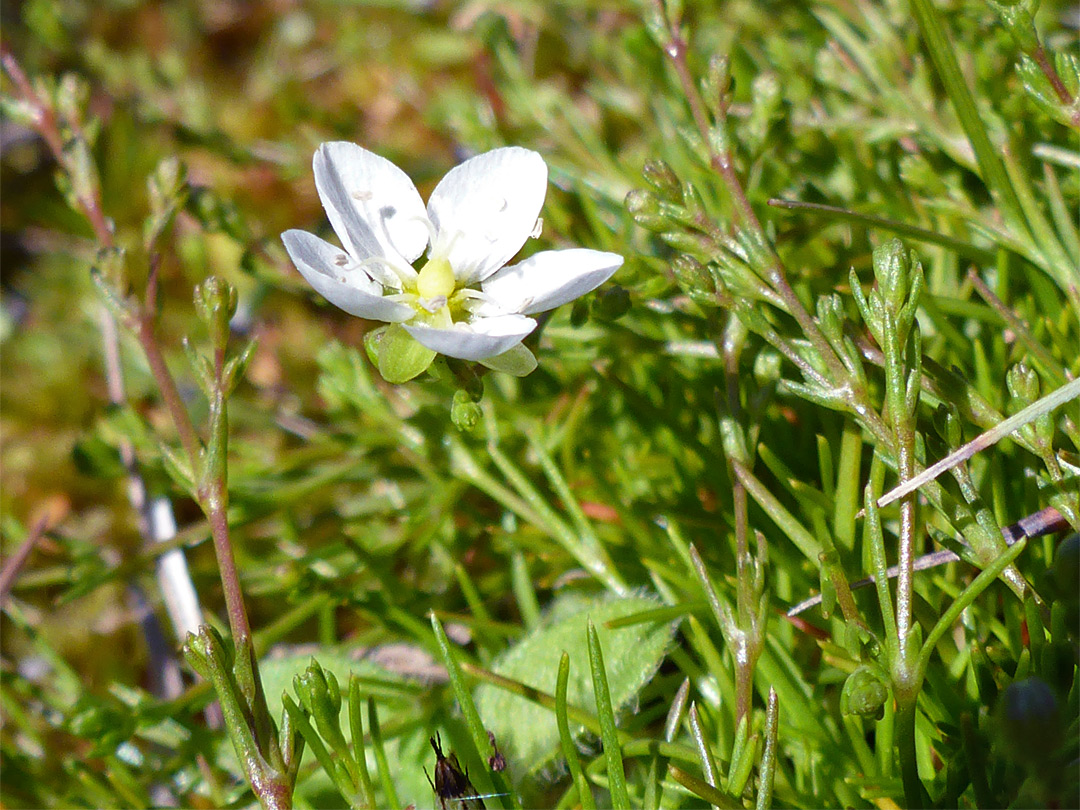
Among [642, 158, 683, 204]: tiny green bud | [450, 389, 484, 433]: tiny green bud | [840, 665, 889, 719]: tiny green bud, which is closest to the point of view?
[840, 665, 889, 719]: tiny green bud

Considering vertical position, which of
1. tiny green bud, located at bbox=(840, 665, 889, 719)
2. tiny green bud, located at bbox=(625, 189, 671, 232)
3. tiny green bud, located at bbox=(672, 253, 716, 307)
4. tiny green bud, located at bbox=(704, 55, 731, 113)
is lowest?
tiny green bud, located at bbox=(840, 665, 889, 719)

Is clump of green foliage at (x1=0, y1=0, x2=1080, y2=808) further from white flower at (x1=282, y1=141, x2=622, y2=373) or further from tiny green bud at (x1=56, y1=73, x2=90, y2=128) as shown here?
white flower at (x1=282, y1=141, x2=622, y2=373)

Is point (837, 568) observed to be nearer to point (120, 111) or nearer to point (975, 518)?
point (975, 518)

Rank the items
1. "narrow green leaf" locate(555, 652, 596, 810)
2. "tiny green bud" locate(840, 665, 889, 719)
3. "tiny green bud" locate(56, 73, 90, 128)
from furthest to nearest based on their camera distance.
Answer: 1. "tiny green bud" locate(56, 73, 90, 128)
2. "narrow green leaf" locate(555, 652, 596, 810)
3. "tiny green bud" locate(840, 665, 889, 719)

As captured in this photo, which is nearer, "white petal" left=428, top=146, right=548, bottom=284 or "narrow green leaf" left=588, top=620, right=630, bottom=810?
"narrow green leaf" left=588, top=620, right=630, bottom=810

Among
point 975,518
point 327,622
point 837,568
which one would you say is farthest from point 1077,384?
point 327,622

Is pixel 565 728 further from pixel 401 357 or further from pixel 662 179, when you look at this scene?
pixel 662 179

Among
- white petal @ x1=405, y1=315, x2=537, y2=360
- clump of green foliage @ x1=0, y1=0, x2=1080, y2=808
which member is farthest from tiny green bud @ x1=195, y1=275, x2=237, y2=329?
white petal @ x1=405, y1=315, x2=537, y2=360
